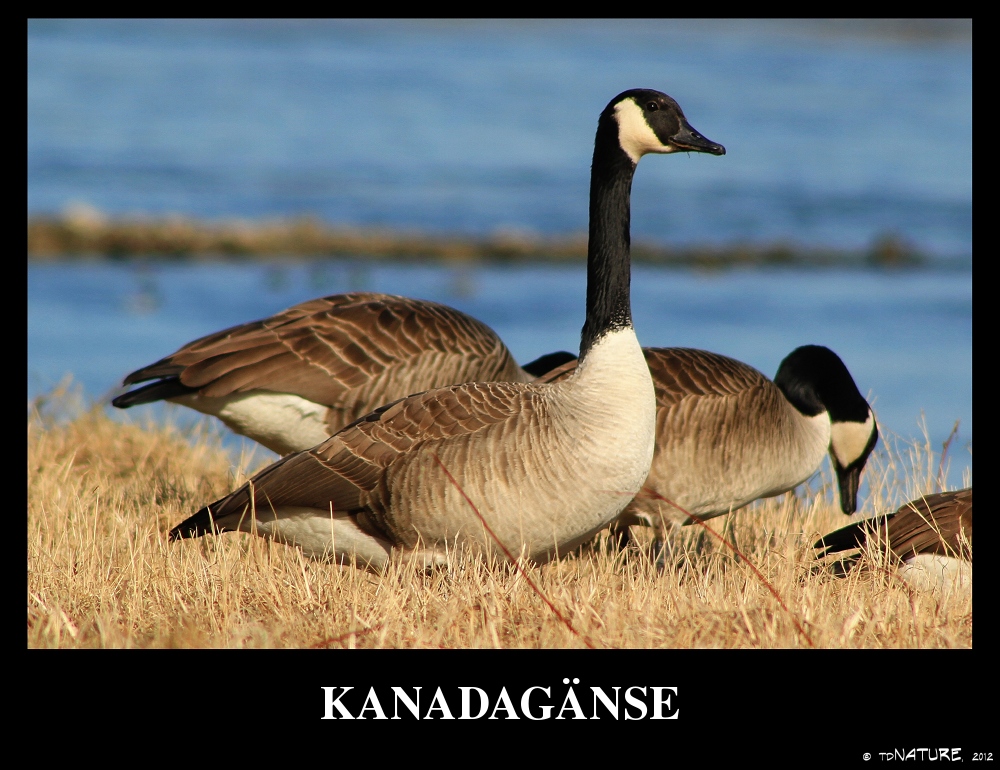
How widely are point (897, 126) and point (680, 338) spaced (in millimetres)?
23929

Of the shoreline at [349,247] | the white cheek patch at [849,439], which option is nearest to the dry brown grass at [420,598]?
the white cheek patch at [849,439]

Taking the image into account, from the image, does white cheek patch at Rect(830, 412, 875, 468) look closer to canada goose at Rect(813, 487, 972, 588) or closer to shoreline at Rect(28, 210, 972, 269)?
canada goose at Rect(813, 487, 972, 588)

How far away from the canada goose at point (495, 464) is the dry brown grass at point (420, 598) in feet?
0.52

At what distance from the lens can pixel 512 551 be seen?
4840 mm

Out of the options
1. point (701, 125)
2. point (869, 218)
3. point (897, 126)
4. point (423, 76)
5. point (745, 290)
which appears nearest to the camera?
point (745, 290)

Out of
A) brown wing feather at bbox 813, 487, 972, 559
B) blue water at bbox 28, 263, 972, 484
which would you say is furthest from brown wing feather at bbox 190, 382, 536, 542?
blue water at bbox 28, 263, 972, 484

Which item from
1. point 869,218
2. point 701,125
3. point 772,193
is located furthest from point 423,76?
point 869,218

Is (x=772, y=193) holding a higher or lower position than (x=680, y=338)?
higher

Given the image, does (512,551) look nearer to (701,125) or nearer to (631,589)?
(631,589)

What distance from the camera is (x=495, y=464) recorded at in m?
4.77

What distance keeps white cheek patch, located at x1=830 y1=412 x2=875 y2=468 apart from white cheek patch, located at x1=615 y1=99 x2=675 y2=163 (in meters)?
2.30

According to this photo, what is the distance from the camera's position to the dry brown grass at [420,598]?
4.04 m

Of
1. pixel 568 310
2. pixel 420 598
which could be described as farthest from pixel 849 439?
pixel 568 310

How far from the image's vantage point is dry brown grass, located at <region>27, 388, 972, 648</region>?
404 centimetres
